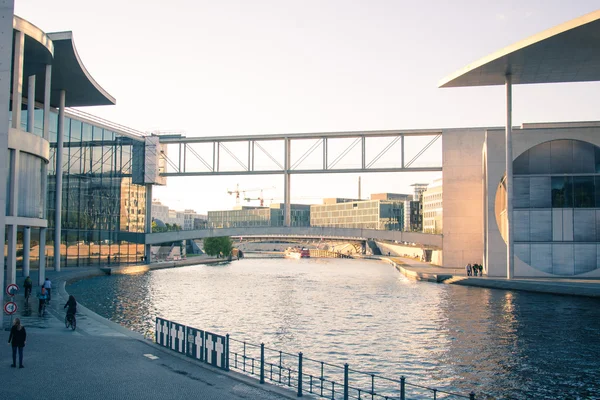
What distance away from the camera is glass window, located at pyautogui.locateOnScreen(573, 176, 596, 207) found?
57750 millimetres

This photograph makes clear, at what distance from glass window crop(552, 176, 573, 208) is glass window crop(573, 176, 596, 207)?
45 cm

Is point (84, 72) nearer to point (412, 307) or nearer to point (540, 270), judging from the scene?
point (412, 307)

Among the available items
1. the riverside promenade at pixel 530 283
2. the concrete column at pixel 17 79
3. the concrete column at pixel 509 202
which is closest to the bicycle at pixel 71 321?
the concrete column at pixel 17 79

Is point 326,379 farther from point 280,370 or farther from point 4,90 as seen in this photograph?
point 4,90

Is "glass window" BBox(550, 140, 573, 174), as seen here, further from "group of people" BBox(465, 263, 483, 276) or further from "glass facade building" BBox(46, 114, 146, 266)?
"glass facade building" BBox(46, 114, 146, 266)

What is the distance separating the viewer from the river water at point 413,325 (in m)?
23.2

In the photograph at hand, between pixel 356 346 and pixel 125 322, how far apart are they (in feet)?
43.8

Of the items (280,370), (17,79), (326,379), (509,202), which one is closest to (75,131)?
(17,79)

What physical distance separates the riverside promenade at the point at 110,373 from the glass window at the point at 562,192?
46.3 m

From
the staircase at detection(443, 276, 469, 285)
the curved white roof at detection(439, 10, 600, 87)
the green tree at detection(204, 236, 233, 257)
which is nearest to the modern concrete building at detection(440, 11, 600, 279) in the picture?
the curved white roof at detection(439, 10, 600, 87)

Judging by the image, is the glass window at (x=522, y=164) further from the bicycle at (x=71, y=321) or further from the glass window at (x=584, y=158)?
the bicycle at (x=71, y=321)

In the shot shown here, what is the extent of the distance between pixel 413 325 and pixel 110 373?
21.1 metres

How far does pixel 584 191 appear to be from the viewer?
57781 mm

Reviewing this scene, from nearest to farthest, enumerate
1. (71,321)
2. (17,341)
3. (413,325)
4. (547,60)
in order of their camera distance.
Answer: (17,341), (71,321), (413,325), (547,60)
